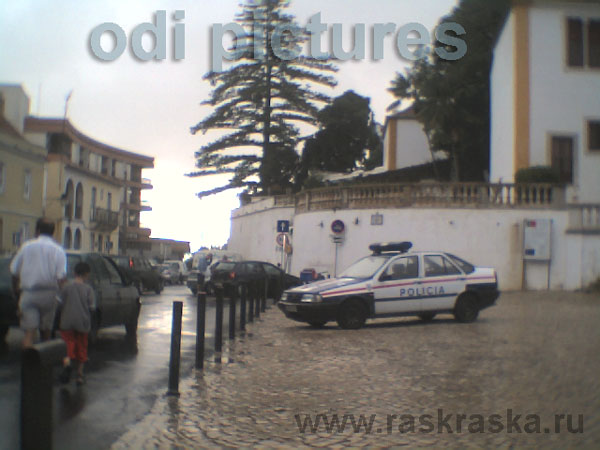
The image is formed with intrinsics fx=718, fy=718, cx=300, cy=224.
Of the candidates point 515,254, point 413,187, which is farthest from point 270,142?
point 515,254

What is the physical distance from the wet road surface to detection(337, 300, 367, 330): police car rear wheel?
111 inches

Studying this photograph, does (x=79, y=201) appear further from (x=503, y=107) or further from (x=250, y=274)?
(x=503, y=107)

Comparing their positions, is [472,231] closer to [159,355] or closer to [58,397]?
[159,355]

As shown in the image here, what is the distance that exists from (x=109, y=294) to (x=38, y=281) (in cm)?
377

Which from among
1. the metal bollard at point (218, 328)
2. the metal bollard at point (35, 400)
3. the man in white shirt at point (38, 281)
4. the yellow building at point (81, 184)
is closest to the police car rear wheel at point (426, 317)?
the metal bollard at point (218, 328)

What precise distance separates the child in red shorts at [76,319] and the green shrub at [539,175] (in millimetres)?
21573

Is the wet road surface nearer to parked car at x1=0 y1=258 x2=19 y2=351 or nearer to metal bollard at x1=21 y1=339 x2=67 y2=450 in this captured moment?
parked car at x1=0 y1=258 x2=19 y2=351

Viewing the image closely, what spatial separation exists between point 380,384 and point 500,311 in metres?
10.7

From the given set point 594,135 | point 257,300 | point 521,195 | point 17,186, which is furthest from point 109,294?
point 17,186

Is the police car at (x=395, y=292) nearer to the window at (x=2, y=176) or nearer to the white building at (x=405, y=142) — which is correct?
the window at (x=2, y=176)

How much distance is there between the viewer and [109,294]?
467 inches

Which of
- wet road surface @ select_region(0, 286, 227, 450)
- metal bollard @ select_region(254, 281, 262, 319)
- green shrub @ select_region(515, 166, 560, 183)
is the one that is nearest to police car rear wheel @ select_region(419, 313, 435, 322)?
metal bollard @ select_region(254, 281, 262, 319)

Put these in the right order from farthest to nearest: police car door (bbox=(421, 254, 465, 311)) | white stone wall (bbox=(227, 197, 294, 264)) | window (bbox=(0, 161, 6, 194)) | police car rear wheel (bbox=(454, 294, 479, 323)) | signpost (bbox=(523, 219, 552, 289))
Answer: white stone wall (bbox=(227, 197, 294, 264)) < window (bbox=(0, 161, 6, 194)) < signpost (bbox=(523, 219, 552, 289)) < police car rear wheel (bbox=(454, 294, 479, 323)) < police car door (bbox=(421, 254, 465, 311))

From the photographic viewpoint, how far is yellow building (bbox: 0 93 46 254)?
3203 centimetres
